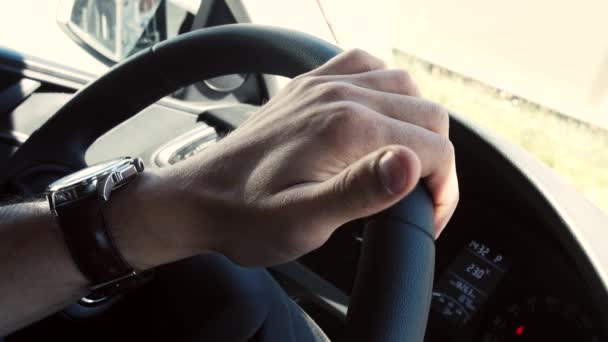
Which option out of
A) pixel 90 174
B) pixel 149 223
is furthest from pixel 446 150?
pixel 90 174

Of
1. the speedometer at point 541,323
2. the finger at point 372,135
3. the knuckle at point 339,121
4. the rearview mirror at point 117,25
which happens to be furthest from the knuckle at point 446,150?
the rearview mirror at point 117,25

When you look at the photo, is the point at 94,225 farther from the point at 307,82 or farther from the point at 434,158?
the point at 434,158

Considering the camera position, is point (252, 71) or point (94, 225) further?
point (252, 71)

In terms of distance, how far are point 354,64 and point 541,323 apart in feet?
2.20

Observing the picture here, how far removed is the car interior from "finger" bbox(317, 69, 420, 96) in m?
0.23

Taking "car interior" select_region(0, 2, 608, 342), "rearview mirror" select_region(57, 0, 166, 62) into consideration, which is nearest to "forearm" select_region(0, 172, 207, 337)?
"car interior" select_region(0, 2, 608, 342)

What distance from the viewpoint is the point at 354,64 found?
2.68 feet

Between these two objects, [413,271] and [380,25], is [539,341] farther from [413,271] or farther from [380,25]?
[380,25]

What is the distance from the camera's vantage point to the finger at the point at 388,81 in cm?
Answer: 75

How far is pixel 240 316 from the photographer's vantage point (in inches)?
40.2

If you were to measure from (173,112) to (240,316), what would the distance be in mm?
1057

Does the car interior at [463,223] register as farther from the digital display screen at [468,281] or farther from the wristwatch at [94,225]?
the wristwatch at [94,225]

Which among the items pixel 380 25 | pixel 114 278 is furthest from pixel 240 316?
pixel 380 25

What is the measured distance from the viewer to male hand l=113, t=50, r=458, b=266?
58cm
